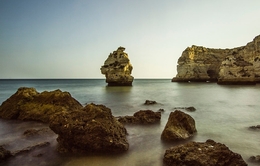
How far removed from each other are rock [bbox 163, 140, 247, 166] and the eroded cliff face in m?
46.6

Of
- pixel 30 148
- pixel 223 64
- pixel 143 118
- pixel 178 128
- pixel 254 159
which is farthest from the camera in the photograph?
pixel 223 64

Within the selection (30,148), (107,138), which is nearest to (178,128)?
(107,138)

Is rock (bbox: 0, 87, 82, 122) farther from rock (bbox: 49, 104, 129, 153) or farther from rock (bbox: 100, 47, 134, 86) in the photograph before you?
rock (bbox: 100, 47, 134, 86)

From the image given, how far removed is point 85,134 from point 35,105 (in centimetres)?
616

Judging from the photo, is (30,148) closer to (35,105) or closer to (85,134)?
(85,134)

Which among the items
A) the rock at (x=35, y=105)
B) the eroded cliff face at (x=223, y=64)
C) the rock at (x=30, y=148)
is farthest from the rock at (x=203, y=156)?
the eroded cliff face at (x=223, y=64)

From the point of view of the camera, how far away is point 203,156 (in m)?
4.02

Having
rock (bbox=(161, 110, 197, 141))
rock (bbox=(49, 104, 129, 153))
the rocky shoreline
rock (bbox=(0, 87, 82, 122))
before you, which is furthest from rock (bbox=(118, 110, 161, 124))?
rock (bbox=(0, 87, 82, 122))

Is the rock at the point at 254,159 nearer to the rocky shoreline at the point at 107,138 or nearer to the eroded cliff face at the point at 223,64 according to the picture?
the rocky shoreline at the point at 107,138

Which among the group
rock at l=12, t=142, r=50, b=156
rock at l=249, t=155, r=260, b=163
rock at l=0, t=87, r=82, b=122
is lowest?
rock at l=249, t=155, r=260, b=163

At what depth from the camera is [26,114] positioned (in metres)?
9.38

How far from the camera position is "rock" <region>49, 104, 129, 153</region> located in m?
5.04

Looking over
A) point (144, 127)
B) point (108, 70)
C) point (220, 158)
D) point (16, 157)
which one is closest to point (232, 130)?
point (144, 127)

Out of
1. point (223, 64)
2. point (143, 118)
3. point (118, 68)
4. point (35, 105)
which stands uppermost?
point (223, 64)
